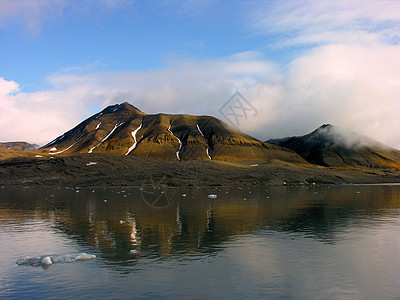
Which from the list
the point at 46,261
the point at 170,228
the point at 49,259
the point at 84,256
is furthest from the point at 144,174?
the point at 46,261

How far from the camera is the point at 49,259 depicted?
62.4ft

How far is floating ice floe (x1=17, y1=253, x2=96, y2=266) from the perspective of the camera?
1902 centimetres

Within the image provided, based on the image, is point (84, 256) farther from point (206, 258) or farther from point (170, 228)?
point (170, 228)

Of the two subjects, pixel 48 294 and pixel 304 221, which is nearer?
pixel 48 294

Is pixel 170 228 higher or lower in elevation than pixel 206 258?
higher

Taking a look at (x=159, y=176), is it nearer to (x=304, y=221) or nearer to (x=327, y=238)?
(x=304, y=221)

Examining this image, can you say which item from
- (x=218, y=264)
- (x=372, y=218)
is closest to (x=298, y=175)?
(x=372, y=218)

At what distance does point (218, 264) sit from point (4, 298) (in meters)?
9.42

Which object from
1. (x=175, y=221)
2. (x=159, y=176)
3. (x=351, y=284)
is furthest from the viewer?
(x=159, y=176)

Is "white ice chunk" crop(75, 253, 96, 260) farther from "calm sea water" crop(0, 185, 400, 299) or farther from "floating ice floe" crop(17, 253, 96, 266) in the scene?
"calm sea water" crop(0, 185, 400, 299)

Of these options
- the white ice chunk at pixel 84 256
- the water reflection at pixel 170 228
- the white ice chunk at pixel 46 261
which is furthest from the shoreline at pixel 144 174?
the white ice chunk at pixel 46 261

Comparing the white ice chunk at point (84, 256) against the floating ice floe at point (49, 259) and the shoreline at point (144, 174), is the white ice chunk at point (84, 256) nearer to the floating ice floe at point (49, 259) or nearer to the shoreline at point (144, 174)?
the floating ice floe at point (49, 259)

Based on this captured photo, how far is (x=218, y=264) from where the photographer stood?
18781 millimetres

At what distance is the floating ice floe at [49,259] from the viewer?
749 inches
